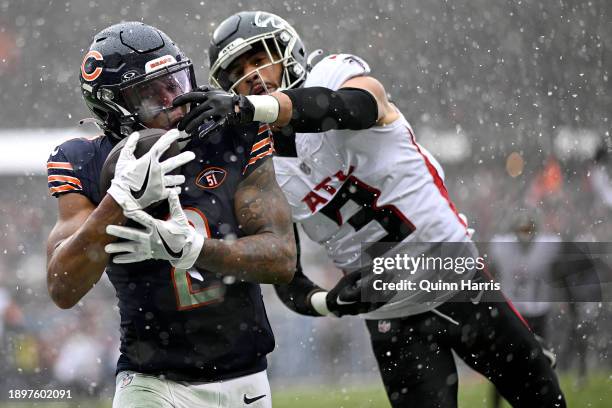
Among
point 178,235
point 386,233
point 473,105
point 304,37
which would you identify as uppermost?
point 178,235

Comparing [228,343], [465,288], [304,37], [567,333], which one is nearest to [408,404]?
[465,288]

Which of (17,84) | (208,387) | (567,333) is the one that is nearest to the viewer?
(208,387)

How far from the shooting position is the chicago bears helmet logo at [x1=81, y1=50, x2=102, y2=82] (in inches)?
104

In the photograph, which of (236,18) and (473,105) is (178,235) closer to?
(236,18)

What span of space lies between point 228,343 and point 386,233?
1123 millimetres

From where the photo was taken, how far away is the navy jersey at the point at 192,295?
101 inches

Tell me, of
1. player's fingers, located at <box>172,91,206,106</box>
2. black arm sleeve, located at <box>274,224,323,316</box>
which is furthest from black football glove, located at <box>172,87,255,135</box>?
black arm sleeve, located at <box>274,224,323,316</box>

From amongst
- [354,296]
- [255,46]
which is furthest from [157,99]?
[354,296]

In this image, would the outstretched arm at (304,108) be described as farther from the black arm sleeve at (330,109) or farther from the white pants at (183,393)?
the white pants at (183,393)

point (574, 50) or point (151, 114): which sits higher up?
point (151, 114)

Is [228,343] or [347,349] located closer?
[228,343]

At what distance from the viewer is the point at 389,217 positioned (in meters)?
3.51

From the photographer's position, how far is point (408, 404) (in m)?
3.47

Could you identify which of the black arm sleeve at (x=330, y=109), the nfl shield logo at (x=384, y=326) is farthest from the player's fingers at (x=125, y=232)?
the nfl shield logo at (x=384, y=326)
